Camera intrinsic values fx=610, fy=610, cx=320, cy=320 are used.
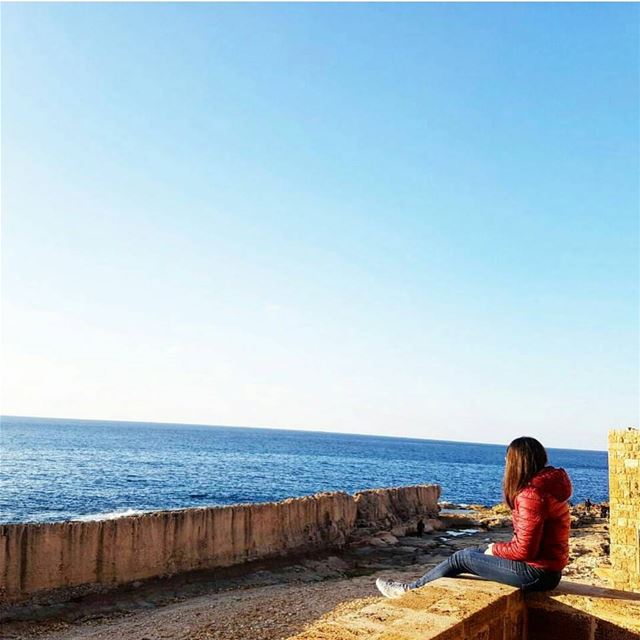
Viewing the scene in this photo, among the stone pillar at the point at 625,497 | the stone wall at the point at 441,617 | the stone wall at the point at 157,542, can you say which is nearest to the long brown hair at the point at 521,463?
the stone wall at the point at 441,617

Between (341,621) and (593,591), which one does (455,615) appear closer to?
(341,621)

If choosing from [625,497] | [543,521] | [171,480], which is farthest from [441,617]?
[171,480]

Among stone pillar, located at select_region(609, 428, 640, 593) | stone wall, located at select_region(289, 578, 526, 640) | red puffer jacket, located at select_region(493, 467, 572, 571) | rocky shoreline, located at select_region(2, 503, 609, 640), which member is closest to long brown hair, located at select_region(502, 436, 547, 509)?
red puffer jacket, located at select_region(493, 467, 572, 571)

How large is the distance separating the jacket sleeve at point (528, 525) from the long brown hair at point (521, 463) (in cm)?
11

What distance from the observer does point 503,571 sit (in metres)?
5.00

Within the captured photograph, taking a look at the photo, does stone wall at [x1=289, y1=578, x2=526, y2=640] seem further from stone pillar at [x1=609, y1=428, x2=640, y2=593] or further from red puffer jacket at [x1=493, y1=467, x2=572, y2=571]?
stone pillar at [x1=609, y1=428, x2=640, y2=593]

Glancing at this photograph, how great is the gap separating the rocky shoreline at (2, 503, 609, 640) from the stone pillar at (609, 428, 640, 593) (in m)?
1.17

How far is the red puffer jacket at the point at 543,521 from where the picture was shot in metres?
4.79

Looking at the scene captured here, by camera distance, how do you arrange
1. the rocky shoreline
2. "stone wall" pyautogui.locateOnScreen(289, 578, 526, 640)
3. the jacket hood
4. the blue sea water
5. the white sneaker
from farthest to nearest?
the blue sea water → the rocky shoreline → the white sneaker → the jacket hood → "stone wall" pyautogui.locateOnScreen(289, 578, 526, 640)

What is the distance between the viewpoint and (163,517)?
19.5m

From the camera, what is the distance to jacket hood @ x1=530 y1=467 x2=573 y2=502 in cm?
478

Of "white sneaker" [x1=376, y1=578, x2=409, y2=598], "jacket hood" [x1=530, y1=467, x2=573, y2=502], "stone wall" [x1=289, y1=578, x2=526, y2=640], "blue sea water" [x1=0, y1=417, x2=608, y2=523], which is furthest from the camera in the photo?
"blue sea water" [x1=0, y1=417, x2=608, y2=523]

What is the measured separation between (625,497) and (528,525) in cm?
919

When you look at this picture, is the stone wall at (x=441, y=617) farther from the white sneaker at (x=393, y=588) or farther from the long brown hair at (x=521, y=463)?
the long brown hair at (x=521, y=463)
